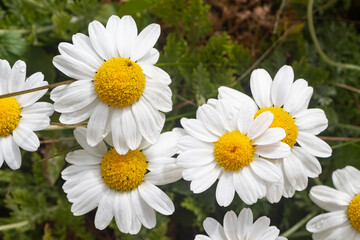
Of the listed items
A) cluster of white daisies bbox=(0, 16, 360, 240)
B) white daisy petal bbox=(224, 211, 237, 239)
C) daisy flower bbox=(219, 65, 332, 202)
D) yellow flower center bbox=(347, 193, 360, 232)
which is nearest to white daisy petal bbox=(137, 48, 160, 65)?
cluster of white daisies bbox=(0, 16, 360, 240)

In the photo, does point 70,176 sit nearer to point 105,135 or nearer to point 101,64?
point 105,135

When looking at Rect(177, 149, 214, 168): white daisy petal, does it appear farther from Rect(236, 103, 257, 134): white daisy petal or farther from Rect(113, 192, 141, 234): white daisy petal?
Rect(113, 192, 141, 234): white daisy petal

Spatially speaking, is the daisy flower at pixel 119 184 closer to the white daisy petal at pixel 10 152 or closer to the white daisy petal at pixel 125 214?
the white daisy petal at pixel 125 214

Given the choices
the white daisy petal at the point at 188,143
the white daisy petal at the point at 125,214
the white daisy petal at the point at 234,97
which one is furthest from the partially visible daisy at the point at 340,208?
the white daisy petal at the point at 125,214

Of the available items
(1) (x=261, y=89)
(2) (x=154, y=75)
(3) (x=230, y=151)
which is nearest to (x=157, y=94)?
(2) (x=154, y=75)

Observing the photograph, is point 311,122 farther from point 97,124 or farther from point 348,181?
point 97,124
